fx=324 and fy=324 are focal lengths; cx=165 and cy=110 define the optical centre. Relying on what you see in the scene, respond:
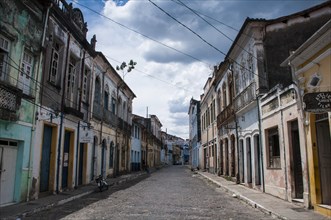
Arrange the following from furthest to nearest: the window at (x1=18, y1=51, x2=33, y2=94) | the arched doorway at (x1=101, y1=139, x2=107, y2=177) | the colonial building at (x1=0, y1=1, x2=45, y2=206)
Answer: the arched doorway at (x1=101, y1=139, x2=107, y2=177), the window at (x1=18, y1=51, x2=33, y2=94), the colonial building at (x1=0, y1=1, x2=45, y2=206)

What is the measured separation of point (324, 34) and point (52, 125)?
9777 millimetres

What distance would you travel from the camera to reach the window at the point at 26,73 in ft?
33.6

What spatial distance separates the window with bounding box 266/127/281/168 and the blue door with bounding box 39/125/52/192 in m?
8.69

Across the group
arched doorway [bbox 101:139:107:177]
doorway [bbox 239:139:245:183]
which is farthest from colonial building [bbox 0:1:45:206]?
doorway [bbox 239:139:245:183]

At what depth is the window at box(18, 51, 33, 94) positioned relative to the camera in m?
10.2

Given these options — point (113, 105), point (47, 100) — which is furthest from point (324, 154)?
point (113, 105)

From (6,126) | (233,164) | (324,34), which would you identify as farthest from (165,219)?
(233,164)

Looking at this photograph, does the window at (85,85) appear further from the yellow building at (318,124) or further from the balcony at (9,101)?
the yellow building at (318,124)

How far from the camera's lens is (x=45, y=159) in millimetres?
12234

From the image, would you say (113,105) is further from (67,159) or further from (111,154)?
(67,159)

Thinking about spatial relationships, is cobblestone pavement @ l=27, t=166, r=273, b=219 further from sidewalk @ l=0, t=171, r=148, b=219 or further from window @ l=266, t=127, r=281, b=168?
window @ l=266, t=127, r=281, b=168

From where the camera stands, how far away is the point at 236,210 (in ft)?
31.4

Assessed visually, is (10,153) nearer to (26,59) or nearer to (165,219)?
(26,59)

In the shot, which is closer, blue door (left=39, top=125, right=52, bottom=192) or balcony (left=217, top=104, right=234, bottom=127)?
blue door (left=39, top=125, right=52, bottom=192)
